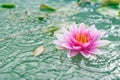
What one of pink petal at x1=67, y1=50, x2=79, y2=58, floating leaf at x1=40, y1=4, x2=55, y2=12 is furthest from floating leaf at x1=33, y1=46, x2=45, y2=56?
floating leaf at x1=40, y1=4, x2=55, y2=12

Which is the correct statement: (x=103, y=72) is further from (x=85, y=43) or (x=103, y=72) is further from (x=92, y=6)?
(x=92, y=6)

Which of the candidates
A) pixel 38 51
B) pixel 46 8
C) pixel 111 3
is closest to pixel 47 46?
pixel 38 51

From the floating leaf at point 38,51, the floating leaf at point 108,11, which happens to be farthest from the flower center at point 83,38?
the floating leaf at point 108,11

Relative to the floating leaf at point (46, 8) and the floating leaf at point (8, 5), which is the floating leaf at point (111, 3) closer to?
the floating leaf at point (46, 8)

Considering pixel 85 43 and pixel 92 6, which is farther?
pixel 92 6

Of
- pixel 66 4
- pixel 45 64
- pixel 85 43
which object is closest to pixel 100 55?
pixel 85 43

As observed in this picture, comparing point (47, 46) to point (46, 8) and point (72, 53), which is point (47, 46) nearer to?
point (72, 53)

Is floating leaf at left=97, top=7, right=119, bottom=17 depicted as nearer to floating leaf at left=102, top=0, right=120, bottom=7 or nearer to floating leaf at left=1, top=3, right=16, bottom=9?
floating leaf at left=102, top=0, right=120, bottom=7
